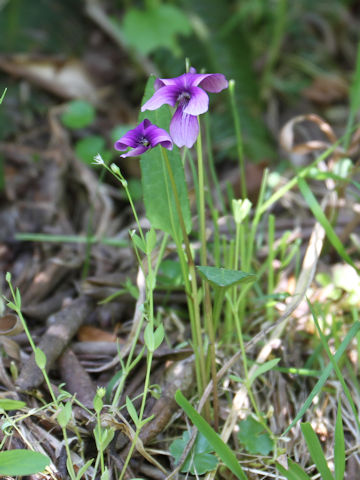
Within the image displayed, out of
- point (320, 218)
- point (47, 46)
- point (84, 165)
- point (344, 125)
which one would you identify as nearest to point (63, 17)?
point (47, 46)

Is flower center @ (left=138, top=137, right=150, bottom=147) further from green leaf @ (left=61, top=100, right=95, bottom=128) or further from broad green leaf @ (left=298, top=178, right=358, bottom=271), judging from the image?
green leaf @ (left=61, top=100, right=95, bottom=128)

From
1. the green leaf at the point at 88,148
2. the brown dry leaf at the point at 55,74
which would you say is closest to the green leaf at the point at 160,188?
the green leaf at the point at 88,148

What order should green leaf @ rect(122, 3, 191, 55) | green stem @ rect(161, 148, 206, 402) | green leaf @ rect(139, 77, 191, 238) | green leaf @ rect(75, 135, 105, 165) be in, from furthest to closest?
green leaf @ rect(122, 3, 191, 55)
green leaf @ rect(75, 135, 105, 165)
green leaf @ rect(139, 77, 191, 238)
green stem @ rect(161, 148, 206, 402)

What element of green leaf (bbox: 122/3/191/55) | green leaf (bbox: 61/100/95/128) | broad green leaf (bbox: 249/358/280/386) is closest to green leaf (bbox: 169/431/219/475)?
broad green leaf (bbox: 249/358/280/386)

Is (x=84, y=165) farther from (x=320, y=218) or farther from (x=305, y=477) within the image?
(x=305, y=477)

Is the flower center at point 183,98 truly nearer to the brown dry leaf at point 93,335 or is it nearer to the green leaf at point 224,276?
the green leaf at point 224,276

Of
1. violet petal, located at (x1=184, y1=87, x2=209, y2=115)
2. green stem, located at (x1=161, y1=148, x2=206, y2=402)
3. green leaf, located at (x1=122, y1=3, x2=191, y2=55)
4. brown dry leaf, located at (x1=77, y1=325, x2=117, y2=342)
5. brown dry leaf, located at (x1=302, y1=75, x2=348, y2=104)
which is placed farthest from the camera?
brown dry leaf, located at (x1=302, y1=75, x2=348, y2=104)

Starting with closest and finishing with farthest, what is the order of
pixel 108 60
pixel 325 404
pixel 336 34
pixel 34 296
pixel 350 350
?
pixel 325 404 → pixel 350 350 → pixel 34 296 → pixel 108 60 → pixel 336 34
